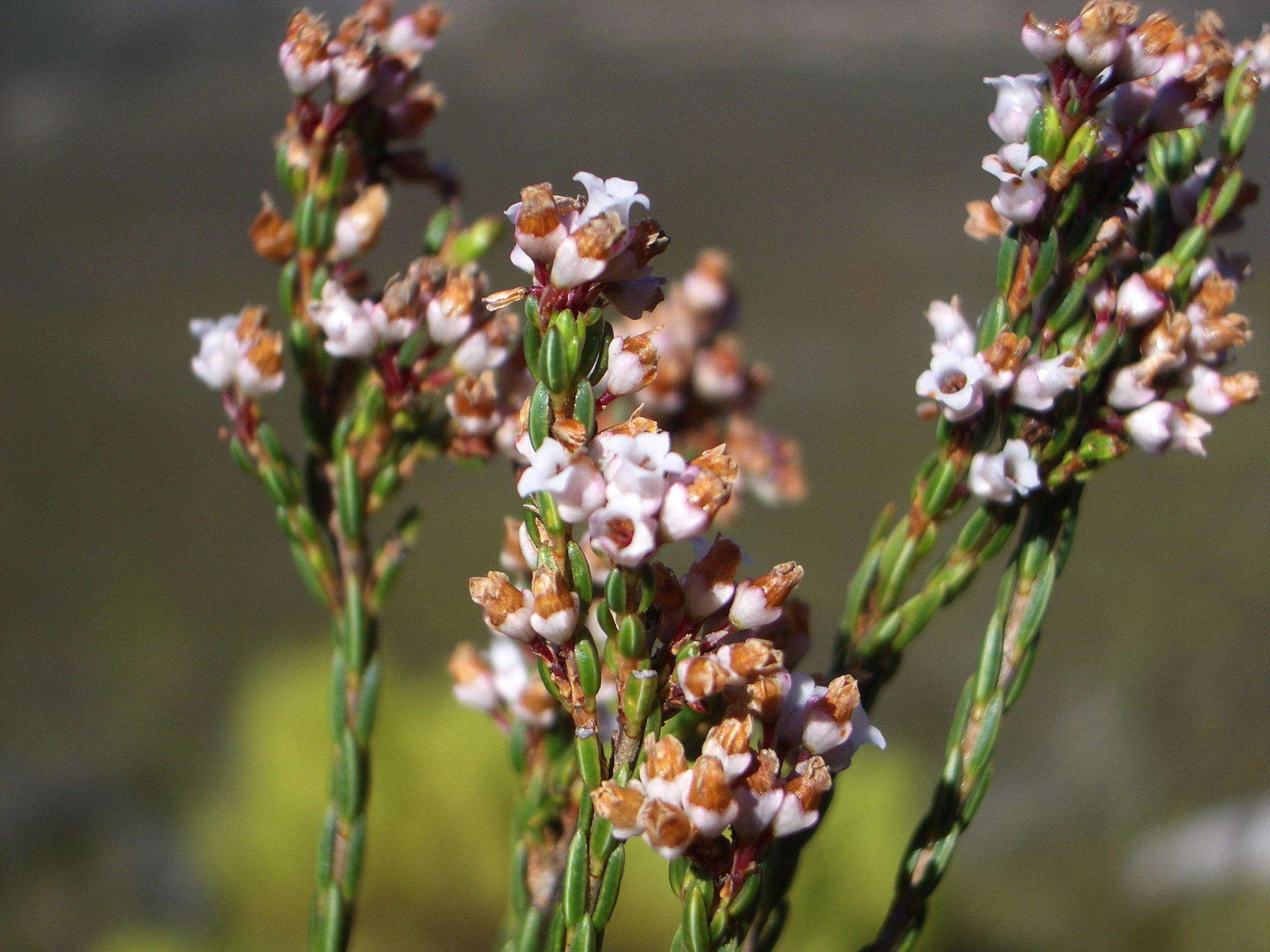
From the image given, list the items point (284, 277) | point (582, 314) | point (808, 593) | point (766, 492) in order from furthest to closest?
point (808, 593) < point (766, 492) < point (284, 277) < point (582, 314)

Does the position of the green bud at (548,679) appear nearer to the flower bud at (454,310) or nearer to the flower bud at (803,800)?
the flower bud at (803,800)

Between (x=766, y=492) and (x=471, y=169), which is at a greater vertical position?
(x=471, y=169)

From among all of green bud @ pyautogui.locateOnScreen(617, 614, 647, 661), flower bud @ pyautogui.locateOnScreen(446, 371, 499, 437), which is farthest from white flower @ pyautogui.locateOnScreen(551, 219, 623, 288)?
flower bud @ pyautogui.locateOnScreen(446, 371, 499, 437)

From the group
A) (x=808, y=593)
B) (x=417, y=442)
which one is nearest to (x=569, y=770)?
(x=417, y=442)

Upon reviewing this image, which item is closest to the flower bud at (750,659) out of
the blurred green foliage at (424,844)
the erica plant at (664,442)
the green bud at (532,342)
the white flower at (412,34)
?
the erica plant at (664,442)

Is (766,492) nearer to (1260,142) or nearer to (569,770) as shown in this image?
→ (569,770)

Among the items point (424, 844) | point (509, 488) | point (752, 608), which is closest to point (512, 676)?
point (752, 608)

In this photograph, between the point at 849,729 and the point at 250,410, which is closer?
the point at 849,729

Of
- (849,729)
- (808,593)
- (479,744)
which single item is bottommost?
(849,729)

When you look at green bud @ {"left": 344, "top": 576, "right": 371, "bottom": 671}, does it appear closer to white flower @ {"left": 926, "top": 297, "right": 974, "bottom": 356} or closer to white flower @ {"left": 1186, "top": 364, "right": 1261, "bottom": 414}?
white flower @ {"left": 926, "top": 297, "right": 974, "bottom": 356}
